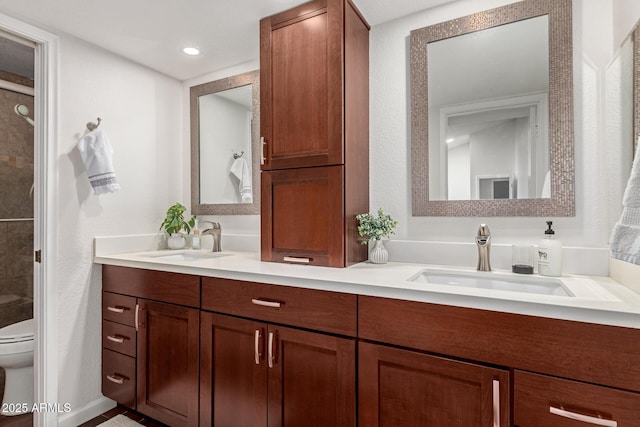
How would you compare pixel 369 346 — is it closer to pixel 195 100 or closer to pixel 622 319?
pixel 622 319

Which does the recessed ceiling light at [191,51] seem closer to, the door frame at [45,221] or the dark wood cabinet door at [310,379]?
the door frame at [45,221]

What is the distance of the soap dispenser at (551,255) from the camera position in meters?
1.32

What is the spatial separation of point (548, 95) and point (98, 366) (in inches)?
110

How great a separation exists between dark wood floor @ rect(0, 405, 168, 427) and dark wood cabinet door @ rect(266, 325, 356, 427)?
94 centimetres

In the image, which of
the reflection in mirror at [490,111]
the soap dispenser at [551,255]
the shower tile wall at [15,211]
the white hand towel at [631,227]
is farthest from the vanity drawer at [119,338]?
the white hand towel at [631,227]

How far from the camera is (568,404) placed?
911mm

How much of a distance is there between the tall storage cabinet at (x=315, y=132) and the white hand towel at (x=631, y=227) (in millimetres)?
954

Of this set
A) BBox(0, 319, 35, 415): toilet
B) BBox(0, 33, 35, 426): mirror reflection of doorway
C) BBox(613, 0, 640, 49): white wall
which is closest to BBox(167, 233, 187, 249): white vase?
BBox(0, 319, 35, 415): toilet

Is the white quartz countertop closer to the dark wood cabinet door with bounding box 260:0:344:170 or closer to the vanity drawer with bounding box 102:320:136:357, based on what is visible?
the vanity drawer with bounding box 102:320:136:357

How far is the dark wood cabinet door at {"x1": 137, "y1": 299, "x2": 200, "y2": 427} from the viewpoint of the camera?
1.60 metres

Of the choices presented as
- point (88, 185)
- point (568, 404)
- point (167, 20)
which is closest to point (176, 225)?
point (88, 185)

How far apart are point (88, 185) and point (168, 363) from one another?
115cm

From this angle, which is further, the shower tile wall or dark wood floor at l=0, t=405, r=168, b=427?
the shower tile wall

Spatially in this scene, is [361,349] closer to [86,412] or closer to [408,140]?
[408,140]
